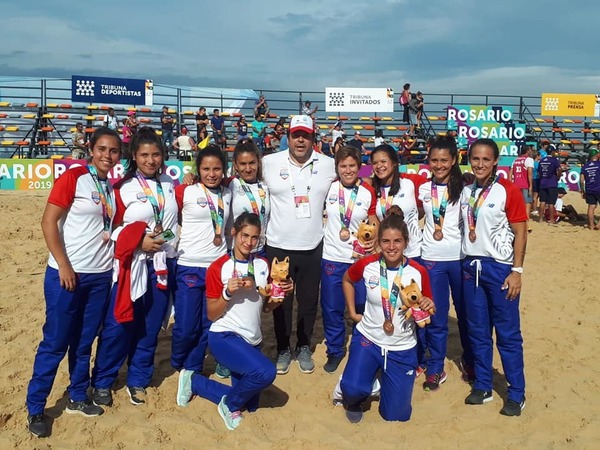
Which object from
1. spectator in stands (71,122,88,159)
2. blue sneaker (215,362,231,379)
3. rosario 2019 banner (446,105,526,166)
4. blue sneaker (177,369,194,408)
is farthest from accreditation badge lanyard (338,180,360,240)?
rosario 2019 banner (446,105,526,166)

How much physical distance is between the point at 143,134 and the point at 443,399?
10.3ft

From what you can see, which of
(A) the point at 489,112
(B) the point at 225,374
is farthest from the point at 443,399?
(A) the point at 489,112

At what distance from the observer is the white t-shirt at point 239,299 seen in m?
3.82

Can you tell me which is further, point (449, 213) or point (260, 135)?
point (260, 135)

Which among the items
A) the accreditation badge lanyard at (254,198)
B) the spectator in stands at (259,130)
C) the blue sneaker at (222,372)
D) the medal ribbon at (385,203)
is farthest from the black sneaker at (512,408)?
the spectator in stands at (259,130)

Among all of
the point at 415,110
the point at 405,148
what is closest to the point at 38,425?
the point at 405,148

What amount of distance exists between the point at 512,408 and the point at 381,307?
1.27 meters

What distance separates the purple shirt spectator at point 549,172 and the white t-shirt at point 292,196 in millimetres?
9906

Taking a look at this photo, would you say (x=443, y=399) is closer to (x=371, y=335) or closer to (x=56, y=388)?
(x=371, y=335)

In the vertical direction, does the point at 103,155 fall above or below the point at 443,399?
above

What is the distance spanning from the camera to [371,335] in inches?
155

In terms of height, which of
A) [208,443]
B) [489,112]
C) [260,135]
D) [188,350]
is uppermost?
[489,112]

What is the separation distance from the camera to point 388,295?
378 cm

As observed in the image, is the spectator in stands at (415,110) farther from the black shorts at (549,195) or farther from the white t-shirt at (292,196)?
the white t-shirt at (292,196)
